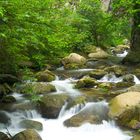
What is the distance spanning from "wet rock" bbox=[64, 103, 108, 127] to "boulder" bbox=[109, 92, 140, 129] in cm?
24

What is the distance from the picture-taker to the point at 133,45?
18469 millimetres

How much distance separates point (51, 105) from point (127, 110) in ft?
7.15

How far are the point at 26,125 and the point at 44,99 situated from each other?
140cm

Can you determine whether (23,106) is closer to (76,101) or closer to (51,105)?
(51,105)

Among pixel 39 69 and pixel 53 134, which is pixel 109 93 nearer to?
pixel 53 134

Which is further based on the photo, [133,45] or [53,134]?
[133,45]

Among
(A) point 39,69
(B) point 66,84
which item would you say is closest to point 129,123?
(B) point 66,84

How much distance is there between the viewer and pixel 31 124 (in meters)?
9.05

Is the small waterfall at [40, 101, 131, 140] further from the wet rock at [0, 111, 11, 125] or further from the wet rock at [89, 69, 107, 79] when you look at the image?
the wet rock at [89, 69, 107, 79]

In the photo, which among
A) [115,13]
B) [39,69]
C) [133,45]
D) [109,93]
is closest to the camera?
[109,93]

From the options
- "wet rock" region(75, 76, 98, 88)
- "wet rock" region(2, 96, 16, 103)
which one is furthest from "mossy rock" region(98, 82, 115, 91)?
"wet rock" region(2, 96, 16, 103)

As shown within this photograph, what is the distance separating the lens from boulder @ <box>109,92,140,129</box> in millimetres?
8974

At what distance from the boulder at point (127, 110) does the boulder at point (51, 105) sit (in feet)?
4.86

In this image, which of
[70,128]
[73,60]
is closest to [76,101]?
[70,128]
